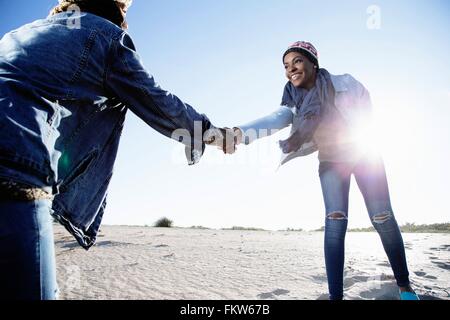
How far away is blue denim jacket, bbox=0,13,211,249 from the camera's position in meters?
1.05

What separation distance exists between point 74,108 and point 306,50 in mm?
2289

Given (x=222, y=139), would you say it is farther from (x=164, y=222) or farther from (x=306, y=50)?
(x=164, y=222)

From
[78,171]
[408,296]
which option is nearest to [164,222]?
[408,296]

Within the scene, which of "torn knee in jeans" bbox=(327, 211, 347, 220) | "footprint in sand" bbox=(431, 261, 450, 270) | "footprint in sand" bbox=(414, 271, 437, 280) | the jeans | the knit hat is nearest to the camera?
the jeans

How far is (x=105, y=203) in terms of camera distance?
1812 millimetres

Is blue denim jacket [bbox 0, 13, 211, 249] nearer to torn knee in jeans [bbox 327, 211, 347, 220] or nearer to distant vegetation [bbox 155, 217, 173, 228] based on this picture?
torn knee in jeans [bbox 327, 211, 347, 220]

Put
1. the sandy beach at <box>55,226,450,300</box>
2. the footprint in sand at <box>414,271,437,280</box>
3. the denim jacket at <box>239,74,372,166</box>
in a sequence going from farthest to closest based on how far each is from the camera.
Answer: the footprint in sand at <box>414,271,437,280</box>
the sandy beach at <box>55,226,450,300</box>
the denim jacket at <box>239,74,372,166</box>

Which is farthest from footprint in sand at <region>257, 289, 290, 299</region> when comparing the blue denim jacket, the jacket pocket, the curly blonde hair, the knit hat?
the curly blonde hair

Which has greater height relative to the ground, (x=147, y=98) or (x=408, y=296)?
(x=147, y=98)

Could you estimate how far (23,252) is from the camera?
1.03 meters

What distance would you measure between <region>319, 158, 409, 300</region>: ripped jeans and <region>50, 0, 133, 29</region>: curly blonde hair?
204 centimetres

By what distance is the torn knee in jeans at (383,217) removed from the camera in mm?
2627
